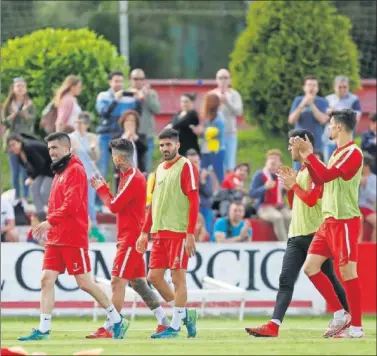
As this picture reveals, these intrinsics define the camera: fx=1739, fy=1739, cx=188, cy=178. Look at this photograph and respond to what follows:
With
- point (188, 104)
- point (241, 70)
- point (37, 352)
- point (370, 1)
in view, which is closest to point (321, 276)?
point (37, 352)

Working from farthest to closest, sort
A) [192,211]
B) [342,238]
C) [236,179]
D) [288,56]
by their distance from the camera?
[288,56] < [236,179] < [192,211] < [342,238]

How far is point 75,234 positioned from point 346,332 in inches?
109

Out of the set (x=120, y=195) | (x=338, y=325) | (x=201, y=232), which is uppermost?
(x=120, y=195)

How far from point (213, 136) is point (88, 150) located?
229cm

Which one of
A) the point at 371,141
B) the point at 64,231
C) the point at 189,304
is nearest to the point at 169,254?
the point at 64,231

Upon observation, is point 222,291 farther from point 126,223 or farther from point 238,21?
point 238,21

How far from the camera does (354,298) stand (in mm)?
16328

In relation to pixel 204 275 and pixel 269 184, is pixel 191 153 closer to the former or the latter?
pixel 269 184

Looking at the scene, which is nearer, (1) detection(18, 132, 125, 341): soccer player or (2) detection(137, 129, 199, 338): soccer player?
(1) detection(18, 132, 125, 341): soccer player

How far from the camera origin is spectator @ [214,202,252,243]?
76.4ft

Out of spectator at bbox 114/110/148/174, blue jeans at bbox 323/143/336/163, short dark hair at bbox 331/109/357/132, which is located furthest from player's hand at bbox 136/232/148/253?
blue jeans at bbox 323/143/336/163

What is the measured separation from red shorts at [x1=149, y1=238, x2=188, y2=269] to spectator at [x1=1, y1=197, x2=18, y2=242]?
6471 mm

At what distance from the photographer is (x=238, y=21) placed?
4119cm

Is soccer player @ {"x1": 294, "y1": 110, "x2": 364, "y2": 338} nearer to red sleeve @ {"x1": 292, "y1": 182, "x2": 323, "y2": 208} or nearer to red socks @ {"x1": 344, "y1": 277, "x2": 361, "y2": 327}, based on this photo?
red socks @ {"x1": 344, "y1": 277, "x2": 361, "y2": 327}
